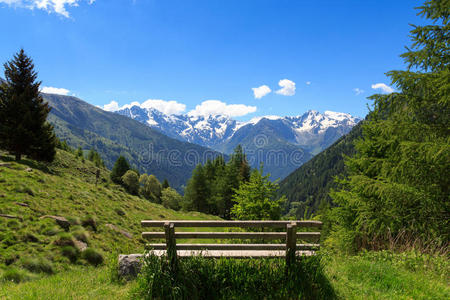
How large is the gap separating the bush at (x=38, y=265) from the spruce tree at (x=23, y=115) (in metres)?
19.7

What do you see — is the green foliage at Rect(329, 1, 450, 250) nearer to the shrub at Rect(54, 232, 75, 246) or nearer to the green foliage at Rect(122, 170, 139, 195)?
the shrub at Rect(54, 232, 75, 246)

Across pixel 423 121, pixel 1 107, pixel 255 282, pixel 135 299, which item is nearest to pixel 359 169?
pixel 423 121

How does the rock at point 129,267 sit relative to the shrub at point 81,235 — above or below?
above

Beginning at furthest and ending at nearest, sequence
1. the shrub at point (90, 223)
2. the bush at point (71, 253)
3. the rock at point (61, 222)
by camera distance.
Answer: the shrub at point (90, 223) < the rock at point (61, 222) < the bush at point (71, 253)

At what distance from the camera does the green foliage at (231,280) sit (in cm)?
521

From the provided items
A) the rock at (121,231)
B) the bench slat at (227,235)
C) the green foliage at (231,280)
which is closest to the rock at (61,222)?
the rock at (121,231)

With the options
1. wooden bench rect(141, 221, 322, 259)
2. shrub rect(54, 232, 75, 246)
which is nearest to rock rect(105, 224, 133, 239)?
shrub rect(54, 232, 75, 246)

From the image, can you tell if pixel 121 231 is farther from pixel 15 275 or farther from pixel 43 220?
pixel 15 275

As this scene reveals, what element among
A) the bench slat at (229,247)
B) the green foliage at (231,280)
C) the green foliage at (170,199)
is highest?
the bench slat at (229,247)

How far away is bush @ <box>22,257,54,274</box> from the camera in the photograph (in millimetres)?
8769

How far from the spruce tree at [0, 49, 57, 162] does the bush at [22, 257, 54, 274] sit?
19656mm

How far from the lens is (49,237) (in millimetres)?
11312

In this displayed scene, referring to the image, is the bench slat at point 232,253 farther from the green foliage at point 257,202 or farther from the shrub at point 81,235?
the green foliage at point 257,202

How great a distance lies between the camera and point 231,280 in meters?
5.46
